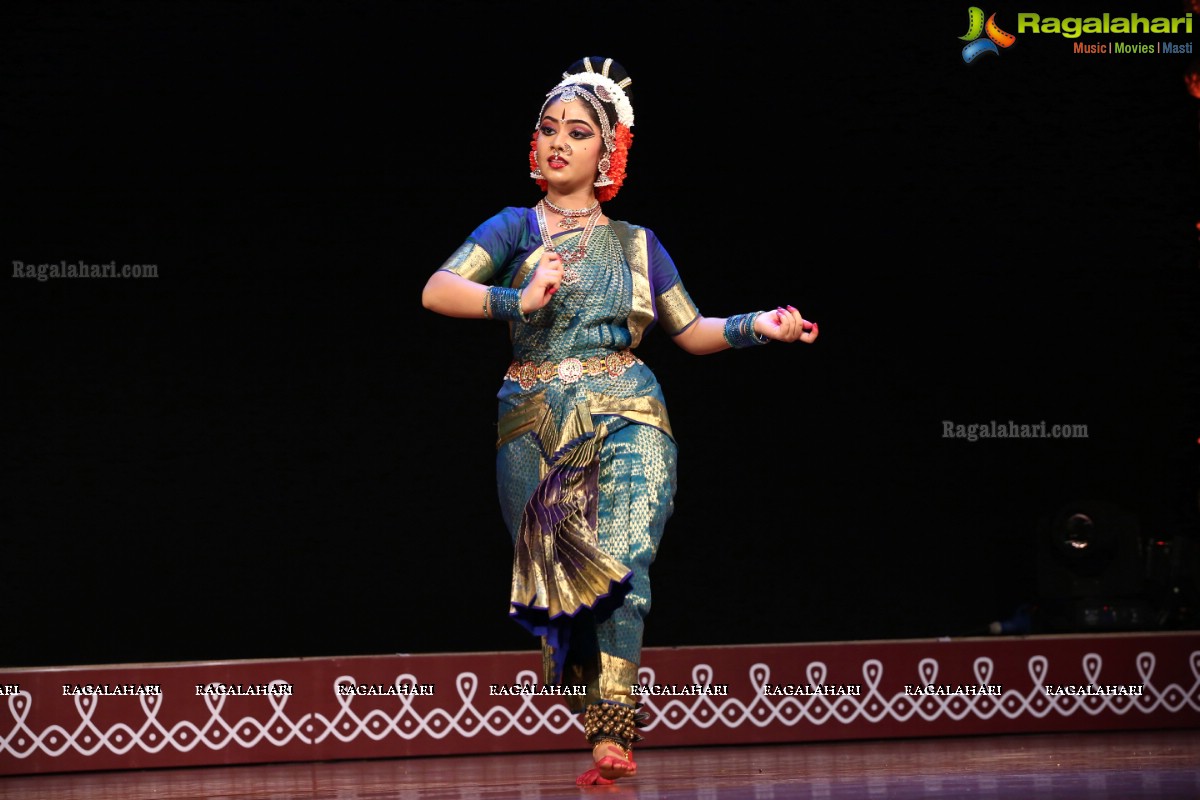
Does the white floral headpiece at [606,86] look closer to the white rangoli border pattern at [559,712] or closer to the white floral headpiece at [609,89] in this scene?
the white floral headpiece at [609,89]

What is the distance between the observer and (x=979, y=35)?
197 inches

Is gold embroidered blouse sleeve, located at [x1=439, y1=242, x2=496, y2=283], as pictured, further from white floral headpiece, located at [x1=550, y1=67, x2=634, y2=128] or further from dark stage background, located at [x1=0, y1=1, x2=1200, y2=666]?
dark stage background, located at [x1=0, y1=1, x2=1200, y2=666]

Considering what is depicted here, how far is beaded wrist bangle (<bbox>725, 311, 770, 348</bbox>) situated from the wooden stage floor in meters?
0.86

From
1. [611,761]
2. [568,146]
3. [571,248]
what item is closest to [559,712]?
[611,761]

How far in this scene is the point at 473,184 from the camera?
4.78 m

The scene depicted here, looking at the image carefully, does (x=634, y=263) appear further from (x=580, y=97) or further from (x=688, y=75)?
(x=688, y=75)

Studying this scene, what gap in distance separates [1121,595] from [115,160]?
3281 millimetres

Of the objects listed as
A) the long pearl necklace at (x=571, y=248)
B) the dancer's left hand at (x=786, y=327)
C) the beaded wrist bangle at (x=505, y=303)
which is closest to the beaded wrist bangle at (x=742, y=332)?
the dancer's left hand at (x=786, y=327)

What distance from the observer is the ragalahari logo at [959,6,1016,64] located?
5008 millimetres

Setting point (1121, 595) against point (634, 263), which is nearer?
point (634, 263)

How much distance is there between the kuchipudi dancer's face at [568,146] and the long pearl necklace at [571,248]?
0.18 feet

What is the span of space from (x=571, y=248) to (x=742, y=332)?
0.38m

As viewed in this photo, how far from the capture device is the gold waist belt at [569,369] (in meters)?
2.99

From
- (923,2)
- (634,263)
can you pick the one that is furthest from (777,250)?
(634,263)
